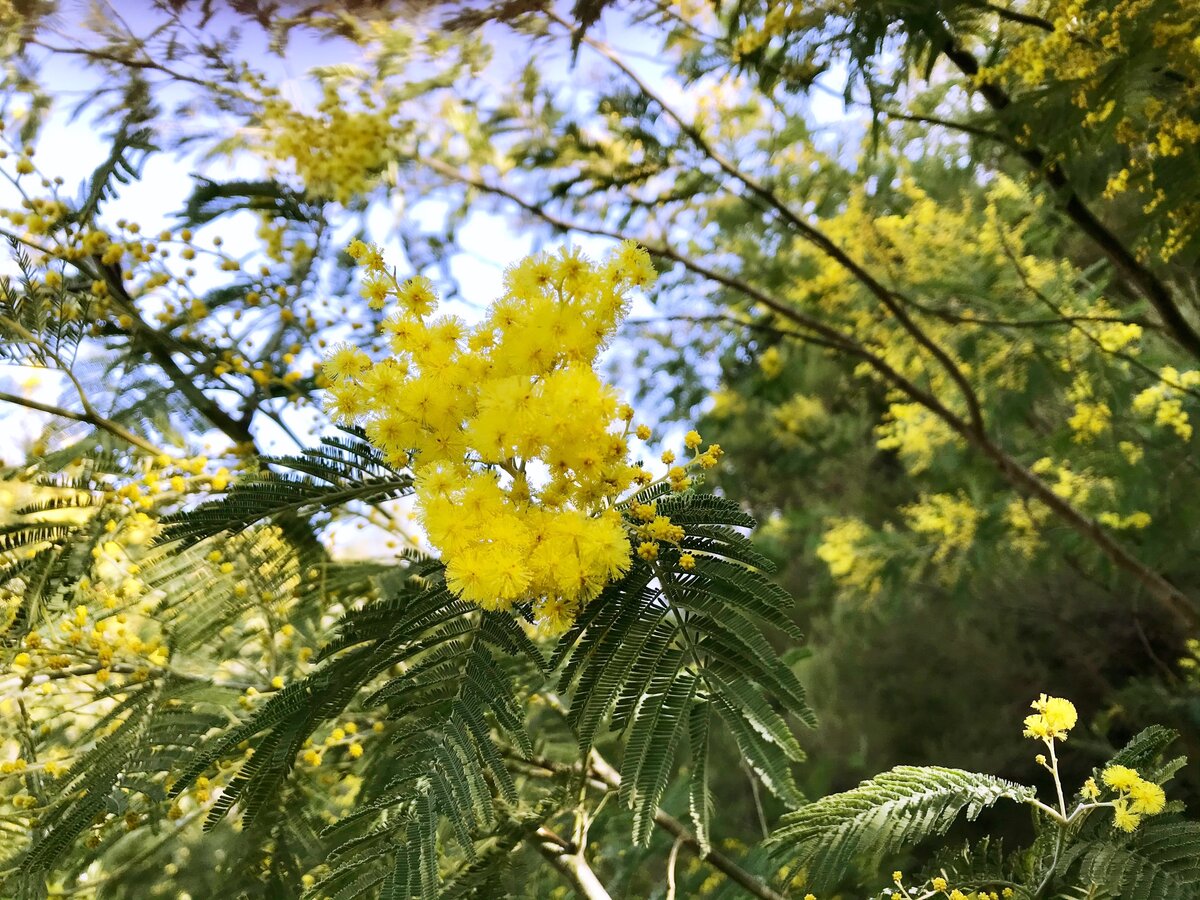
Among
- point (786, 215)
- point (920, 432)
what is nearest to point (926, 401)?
point (786, 215)

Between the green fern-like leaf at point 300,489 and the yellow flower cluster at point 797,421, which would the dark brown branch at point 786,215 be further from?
the yellow flower cluster at point 797,421

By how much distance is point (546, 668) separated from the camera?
108cm

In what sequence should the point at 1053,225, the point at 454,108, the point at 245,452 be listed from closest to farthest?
the point at 245,452 → the point at 454,108 → the point at 1053,225

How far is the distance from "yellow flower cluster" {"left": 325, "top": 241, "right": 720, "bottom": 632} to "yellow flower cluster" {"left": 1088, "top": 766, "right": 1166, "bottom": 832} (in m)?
0.63

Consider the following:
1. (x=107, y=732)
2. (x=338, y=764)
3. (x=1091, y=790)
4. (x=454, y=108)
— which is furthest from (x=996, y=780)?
(x=454, y=108)

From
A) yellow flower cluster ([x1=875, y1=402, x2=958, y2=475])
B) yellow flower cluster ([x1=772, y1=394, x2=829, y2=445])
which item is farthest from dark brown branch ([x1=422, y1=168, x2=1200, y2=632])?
yellow flower cluster ([x1=772, y1=394, x2=829, y2=445])

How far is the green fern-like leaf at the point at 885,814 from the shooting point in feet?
3.69

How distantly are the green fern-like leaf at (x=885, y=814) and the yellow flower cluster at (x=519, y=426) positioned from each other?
→ 0.48 metres

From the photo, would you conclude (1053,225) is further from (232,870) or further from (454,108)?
(232,870)

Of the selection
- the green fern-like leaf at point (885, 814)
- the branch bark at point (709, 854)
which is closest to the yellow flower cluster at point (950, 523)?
the branch bark at point (709, 854)

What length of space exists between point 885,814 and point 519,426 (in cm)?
74

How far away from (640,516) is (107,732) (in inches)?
43.5

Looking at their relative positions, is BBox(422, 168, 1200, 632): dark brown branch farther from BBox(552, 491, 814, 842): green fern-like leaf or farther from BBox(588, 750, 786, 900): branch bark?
BBox(552, 491, 814, 842): green fern-like leaf

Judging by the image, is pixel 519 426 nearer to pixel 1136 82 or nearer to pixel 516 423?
pixel 516 423
